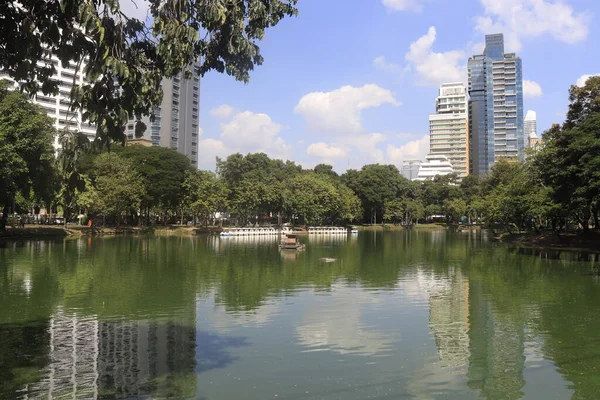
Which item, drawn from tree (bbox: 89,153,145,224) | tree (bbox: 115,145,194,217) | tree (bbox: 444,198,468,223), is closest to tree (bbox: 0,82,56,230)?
tree (bbox: 89,153,145,224)

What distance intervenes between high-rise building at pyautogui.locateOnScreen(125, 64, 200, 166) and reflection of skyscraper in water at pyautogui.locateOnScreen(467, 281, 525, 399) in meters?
96.3

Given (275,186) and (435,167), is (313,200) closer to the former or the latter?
(275,186)

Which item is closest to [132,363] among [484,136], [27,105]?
[27,105]

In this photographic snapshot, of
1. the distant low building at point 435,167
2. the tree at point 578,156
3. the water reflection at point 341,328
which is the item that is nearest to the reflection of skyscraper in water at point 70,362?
the water reflection at point 341,328

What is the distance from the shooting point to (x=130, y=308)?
14586mm

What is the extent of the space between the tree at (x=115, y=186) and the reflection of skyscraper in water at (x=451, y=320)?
43.2 meters

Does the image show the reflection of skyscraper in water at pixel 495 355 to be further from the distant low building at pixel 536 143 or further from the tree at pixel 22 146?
the distant low building at pixel 536 143

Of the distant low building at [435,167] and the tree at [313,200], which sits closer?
the tree at [313,200]

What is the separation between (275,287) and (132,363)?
10.2 meters

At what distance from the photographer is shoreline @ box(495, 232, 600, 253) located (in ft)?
117

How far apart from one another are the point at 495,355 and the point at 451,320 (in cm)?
340

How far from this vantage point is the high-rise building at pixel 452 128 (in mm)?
135875

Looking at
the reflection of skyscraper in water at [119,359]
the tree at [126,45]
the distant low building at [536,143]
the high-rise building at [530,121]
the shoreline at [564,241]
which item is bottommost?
the reflection of skyscraper in water at [119,359]

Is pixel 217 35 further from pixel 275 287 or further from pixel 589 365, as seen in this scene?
pixel 275 287
